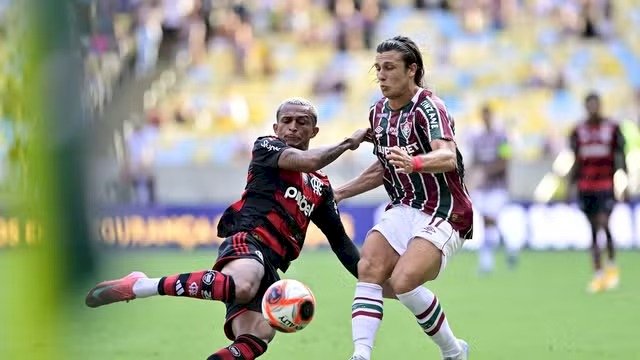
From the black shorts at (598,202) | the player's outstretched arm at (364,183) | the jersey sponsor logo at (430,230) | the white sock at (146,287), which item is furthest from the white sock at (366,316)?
the black shorts at (598,202)

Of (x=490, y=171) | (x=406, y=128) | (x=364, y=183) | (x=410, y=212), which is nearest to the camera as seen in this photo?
(x=406, y=128)

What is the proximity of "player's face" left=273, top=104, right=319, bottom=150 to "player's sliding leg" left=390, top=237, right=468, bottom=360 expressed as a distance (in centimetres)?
86

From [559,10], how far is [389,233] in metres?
18.8

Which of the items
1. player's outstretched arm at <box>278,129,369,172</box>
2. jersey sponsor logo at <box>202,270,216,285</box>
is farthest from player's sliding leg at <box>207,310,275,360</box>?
player's outstretched arm at <box>278,129,369,172</box>

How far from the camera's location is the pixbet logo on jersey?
6.22 meters

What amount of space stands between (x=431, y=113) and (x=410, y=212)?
0.64 m

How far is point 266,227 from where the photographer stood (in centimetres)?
615

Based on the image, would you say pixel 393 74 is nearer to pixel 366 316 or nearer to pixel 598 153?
pixel 366 316

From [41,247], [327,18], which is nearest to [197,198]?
[327,18]

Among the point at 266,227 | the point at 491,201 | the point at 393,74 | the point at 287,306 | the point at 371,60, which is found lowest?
the point at 491,201

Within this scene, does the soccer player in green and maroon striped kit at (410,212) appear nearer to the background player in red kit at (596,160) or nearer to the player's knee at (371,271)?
the player's knee at (371,271)

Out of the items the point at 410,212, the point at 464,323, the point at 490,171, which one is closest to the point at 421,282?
the point at 410,212

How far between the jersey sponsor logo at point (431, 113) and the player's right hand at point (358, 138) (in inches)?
14.3

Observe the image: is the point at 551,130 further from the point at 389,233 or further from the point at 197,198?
the point at 389,233
